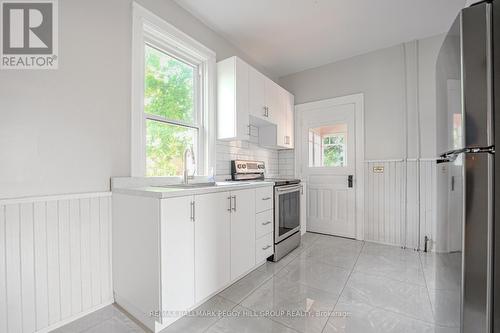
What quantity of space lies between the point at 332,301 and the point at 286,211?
1.16 metres

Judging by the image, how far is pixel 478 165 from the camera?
91cm

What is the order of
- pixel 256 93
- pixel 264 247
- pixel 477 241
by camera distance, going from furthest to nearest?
1. pixel 256 93
2. pixel 264 247
3. pixel 477 241

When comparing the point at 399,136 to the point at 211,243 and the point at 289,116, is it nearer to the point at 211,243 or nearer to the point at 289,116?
the point at 289,116

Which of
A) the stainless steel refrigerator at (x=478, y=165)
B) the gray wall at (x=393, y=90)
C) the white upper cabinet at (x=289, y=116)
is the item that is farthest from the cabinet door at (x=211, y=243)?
the gray wall at (x=393, y=90)

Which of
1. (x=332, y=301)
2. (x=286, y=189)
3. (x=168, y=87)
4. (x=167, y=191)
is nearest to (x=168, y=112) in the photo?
(x=168, y=87)

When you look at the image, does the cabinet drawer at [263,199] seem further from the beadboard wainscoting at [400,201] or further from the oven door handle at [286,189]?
the beadboard wainscoting at [400,201]

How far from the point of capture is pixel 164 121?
2178 mm

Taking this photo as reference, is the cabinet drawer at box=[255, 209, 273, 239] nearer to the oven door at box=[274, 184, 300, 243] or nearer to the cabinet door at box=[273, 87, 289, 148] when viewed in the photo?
the oven door at box=[274, 184, 300, 243]

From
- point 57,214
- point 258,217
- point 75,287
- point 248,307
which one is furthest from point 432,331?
point 57,214

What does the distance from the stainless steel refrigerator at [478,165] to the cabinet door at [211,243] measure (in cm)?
142

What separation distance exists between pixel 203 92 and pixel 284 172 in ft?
6.91

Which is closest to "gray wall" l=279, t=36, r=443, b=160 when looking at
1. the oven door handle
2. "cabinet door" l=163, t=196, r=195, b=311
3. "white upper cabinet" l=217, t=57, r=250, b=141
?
the oven door handle

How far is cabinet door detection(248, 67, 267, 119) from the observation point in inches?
111

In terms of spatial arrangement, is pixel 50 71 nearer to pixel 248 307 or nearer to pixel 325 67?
pixel 248 307
